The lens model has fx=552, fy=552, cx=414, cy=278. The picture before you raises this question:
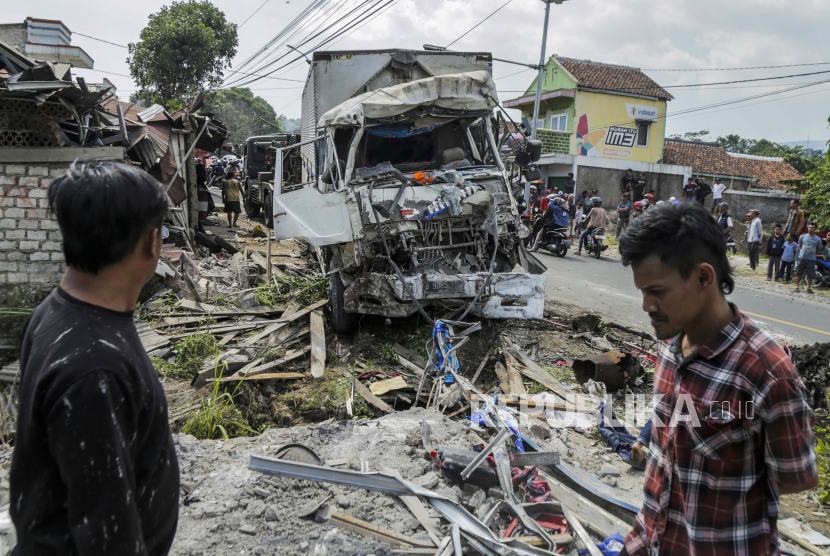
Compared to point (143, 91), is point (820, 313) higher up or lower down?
lower down

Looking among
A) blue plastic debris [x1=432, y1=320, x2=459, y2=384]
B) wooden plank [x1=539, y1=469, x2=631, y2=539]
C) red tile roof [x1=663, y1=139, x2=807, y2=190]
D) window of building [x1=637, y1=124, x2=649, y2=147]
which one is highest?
window of building [x1=637, y1=124, x2=649, y2=147]

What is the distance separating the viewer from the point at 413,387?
5.38m

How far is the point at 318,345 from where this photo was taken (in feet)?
20.8

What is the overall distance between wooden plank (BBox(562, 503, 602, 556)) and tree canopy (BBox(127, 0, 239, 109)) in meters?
28.3

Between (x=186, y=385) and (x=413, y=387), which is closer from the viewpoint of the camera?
(x=413, y=387)

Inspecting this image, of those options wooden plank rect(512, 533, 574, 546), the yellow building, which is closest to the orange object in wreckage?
wooden plank rect(512, 533, 574, 546)

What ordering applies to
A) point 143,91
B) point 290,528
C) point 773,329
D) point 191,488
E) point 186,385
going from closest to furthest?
1. point 290,528
2. point 191,488
3. point 186,385
4. point 773,329
5. point 143,91

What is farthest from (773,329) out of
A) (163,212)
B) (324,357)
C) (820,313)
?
(163,212)

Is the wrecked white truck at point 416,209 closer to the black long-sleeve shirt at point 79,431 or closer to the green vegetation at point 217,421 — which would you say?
the green vegetation at point 217,421

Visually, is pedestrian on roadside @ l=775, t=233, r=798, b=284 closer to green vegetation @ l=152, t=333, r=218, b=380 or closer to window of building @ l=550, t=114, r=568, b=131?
green vegetation @ l=152, t=333, r=218, b=380

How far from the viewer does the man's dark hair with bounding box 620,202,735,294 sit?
63.6 inches

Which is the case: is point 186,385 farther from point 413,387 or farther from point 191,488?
point 191,488

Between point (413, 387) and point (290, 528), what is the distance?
262 cm

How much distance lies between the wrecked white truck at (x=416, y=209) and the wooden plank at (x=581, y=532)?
3014mm
